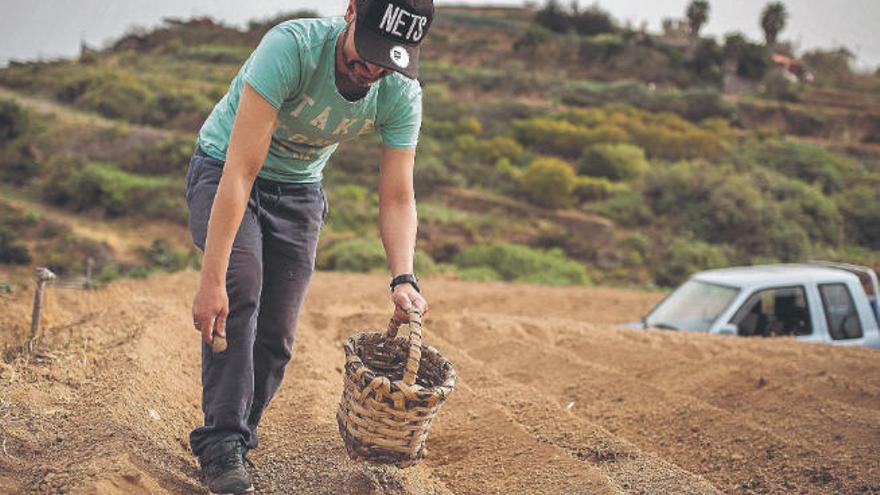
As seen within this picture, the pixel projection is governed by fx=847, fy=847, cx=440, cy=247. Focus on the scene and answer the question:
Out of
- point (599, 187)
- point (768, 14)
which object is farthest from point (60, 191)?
point (768, 14)

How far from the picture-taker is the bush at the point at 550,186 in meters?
22.7

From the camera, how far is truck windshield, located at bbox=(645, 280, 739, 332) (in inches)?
340

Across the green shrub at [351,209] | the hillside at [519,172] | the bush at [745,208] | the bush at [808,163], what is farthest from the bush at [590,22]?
the green shrub at [351,209]

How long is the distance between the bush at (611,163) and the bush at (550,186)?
2571 mm

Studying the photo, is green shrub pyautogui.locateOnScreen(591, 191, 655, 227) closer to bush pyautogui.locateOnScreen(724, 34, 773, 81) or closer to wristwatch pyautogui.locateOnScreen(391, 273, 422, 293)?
wristwatch pyautogui.locateOnScreen(391, 273, 422, 293)

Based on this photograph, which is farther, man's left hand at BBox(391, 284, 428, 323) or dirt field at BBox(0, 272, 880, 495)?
dirt field at BBox(0, 272, 880, 495)

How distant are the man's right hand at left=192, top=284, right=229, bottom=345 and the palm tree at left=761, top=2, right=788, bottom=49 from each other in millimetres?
45626

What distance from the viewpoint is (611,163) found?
2567 cm

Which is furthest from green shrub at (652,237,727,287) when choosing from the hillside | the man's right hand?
the man's right hand

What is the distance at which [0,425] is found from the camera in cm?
351

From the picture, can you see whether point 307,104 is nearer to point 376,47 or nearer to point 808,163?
point 376,47

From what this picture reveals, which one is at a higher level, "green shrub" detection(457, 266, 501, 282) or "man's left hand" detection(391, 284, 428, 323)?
"man's left hand" detection(391, 284, 428, 323)

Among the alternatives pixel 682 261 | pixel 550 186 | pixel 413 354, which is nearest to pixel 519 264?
pixel 682 261

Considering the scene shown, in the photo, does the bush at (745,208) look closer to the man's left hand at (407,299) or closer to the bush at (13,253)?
the bush at (13,253)
